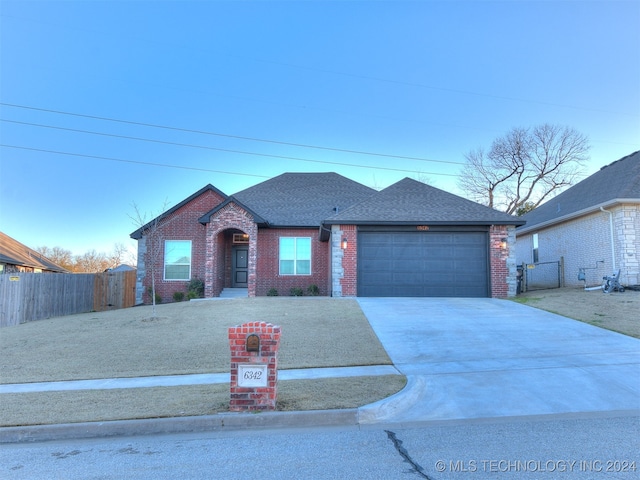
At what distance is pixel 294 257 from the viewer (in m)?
18.8

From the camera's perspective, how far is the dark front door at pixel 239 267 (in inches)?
771

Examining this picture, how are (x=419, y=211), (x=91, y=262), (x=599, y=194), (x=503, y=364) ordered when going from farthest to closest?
1. (x=91, y=262)
2. (x=599, y=194)
3. (x=419, y=211)
4. (x=503, y=364)

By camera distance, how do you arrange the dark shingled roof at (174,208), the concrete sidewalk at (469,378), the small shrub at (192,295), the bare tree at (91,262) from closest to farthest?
the concrete sidewalk at (469,378) → the small shrub at (192,295) → the dark shingled roof at (174,208) → the bare tree at (91,262)

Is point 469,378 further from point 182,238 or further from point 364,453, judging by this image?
point 182,238

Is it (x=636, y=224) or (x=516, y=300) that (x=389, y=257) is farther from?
(x=636, y=224)

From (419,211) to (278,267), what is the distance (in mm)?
6758

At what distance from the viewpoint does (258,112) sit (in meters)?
20.1

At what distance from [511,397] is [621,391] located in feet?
5.33

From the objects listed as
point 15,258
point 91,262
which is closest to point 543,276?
point 15,258

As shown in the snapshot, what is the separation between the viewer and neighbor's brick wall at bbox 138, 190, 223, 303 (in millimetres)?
18562

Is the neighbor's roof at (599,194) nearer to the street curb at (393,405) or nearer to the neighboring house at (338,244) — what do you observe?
the neighboring house at (338,244)

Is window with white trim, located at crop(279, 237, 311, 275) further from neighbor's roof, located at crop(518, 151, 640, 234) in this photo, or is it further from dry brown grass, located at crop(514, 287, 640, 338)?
neighbor's roof, located at crop(518, 151, 640, 234)

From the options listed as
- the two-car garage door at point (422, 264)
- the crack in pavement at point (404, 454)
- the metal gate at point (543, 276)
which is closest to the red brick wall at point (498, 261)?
the two-car garage door at point (422, 264)

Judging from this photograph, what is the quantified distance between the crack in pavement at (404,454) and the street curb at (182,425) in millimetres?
573
